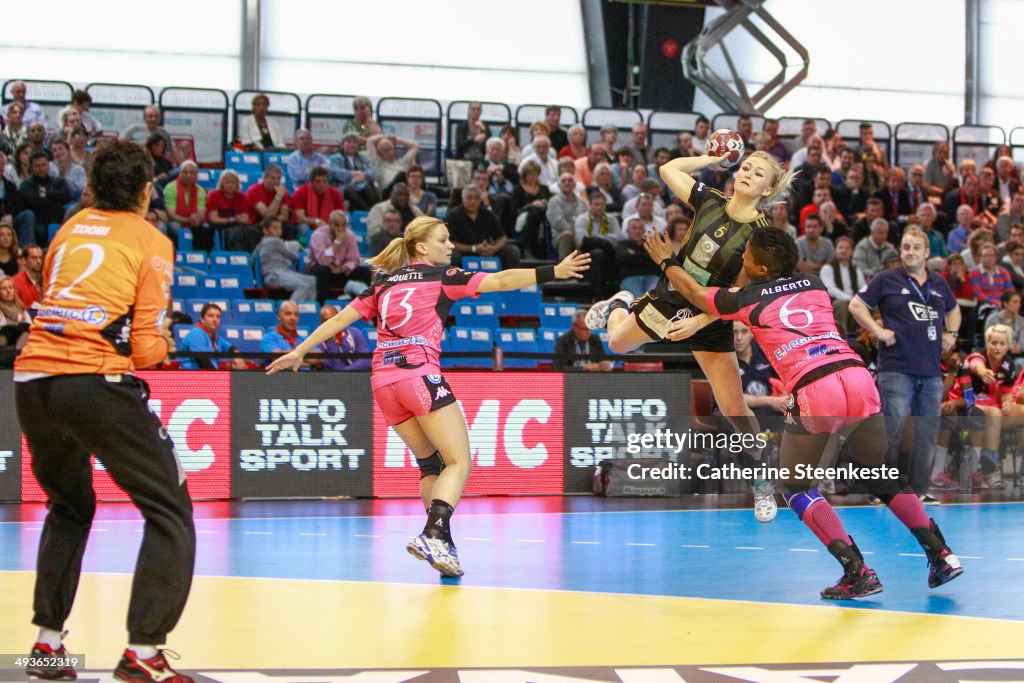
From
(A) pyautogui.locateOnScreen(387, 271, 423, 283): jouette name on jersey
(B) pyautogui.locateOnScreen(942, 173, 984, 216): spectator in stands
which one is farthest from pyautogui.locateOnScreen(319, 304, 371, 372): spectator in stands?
(B) pyautogui.locateOnScreen(942, 173, 984, 216): spectator in stands

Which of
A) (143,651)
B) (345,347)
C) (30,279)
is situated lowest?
(143,651)

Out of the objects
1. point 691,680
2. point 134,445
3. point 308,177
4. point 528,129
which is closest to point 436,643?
point 691,680

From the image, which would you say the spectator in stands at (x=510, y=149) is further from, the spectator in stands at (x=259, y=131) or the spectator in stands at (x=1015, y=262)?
the spectator in stands at (x=1015, y=262)

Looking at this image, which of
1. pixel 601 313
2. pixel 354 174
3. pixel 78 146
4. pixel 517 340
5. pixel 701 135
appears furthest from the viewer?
pixel 701 135

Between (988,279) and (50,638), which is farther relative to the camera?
(988,279)

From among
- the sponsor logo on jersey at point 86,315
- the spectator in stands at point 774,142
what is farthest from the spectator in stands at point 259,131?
the sponsor logo on jersey at point 86,315

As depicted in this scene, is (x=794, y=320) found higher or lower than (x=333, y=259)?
lower

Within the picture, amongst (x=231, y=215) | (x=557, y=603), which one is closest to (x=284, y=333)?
(x=231, y=215)

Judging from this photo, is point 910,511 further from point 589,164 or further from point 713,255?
point 589,164

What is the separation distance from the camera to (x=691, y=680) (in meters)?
4.84

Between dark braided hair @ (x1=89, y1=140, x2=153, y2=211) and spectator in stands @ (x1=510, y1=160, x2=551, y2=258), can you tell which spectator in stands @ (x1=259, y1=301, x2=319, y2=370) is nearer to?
spectator in stands @ (x1=510, y1=160, x2=551, y2=258)

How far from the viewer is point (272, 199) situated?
15680 millimetres

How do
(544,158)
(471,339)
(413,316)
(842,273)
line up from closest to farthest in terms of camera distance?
(413,316) → (471,339) → (842,273) → (544,158)

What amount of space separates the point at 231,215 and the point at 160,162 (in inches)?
46.8
